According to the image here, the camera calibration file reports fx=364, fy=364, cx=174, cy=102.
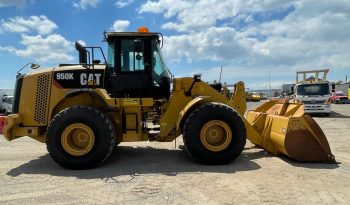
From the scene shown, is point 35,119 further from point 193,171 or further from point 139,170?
point 193,171

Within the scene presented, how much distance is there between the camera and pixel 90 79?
323 inches

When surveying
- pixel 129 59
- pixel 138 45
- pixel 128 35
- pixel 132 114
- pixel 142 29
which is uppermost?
pixel 142 29

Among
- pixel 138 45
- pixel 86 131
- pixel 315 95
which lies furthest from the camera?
pixel 315 95

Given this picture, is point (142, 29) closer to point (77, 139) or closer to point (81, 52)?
point (81, 52)

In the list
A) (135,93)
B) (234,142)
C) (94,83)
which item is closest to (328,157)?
(234,142)

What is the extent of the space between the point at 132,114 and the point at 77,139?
4.17 ft

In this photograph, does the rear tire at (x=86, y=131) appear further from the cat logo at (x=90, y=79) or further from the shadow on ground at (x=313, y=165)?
the shadow on ground at (x=313, y=165)

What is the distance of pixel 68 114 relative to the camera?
7430 millimetres

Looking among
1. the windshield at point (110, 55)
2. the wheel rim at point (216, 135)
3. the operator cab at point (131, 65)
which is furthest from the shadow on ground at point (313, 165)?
the windshield at point (110, 55)

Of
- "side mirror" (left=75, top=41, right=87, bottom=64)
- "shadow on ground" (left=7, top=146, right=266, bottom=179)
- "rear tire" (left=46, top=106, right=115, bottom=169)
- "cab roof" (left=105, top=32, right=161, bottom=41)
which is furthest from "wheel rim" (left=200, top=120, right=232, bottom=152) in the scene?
"side mirror" (left=75, top=41, right=87, bottom=64)

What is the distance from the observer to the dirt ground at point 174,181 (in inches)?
211

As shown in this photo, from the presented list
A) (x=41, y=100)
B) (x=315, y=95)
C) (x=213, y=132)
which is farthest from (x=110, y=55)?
(x=315, y=95)

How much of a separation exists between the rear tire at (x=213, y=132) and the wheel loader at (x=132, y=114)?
0.02m

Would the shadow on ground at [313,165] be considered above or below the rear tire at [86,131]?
below
